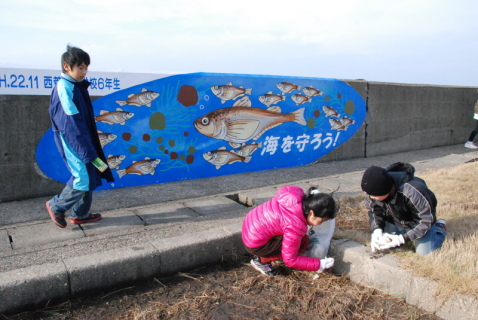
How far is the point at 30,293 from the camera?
251cm

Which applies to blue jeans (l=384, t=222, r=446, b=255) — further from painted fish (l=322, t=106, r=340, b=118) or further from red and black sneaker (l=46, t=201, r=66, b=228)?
painted fish (l=322, t=106, r=340, b=118)

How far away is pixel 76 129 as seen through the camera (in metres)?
3.36

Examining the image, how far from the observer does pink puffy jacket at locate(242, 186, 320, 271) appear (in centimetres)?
279

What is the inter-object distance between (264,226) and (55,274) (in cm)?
146

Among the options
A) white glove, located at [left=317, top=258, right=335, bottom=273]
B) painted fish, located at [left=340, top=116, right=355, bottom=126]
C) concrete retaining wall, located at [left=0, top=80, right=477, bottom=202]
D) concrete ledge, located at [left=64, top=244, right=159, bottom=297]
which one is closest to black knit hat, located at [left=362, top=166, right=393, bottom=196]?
white glove, located at [left=317, top=258, right=335, bottom=273]

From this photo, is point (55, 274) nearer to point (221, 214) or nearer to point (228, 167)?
point (221, 214)

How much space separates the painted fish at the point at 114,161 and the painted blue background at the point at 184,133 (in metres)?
0.05

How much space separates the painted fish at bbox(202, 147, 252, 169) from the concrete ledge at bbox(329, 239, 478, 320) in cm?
289

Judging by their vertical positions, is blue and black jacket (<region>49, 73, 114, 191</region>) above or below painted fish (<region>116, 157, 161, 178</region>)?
above

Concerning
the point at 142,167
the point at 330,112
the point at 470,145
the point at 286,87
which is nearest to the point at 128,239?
the point at 142,167

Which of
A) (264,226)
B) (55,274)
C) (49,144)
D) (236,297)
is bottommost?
(236,297)

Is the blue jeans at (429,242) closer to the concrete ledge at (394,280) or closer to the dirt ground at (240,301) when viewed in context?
the concrete ledge at (394,280)

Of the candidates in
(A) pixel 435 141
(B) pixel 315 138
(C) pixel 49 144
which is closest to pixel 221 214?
(C) pixel 49 144

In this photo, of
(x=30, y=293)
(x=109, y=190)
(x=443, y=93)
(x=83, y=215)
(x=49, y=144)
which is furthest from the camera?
(x=443, y=93)
